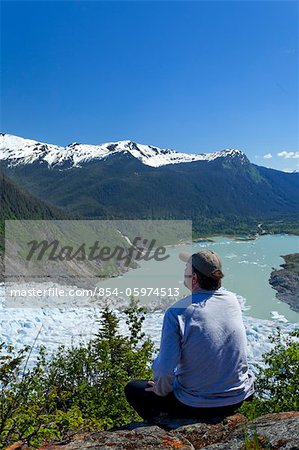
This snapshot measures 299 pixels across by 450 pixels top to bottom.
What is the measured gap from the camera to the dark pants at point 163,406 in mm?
3575

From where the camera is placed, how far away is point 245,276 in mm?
69438

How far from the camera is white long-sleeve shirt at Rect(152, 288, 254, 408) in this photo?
11.0ft

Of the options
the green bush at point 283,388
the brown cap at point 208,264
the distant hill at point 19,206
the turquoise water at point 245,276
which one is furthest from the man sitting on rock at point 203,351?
the distant hill at point 19,206

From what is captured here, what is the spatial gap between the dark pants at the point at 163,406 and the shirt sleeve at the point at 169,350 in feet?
1.20

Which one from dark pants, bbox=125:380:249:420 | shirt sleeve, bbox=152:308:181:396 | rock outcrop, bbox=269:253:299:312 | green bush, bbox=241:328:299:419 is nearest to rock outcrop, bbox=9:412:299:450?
dark pants, bbox=125:380:249:420

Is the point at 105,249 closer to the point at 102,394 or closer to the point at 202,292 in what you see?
the point at 102,394

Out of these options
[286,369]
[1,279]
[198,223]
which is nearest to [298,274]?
[1,279]

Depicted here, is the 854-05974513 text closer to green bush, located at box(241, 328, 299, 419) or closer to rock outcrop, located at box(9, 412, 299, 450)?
green bush, located at box(241, 328, 299, 419)

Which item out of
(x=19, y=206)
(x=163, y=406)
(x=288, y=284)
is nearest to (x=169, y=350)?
(x=163, y=406)

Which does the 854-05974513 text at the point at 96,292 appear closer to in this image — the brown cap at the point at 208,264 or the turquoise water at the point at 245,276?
the turquoise water at the point at 245,276

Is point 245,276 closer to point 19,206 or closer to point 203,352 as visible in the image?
point 19,206

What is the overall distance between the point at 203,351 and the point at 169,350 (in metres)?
0.32

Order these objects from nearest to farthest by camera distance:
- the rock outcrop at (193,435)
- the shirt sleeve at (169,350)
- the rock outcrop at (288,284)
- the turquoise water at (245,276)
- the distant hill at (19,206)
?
the rock outcrop at (193,435)
the shirt sleeve at (169,350)
the turquoise water at (245,276)
the rock outcrop at (288,284)
the distant hill at (19,206)

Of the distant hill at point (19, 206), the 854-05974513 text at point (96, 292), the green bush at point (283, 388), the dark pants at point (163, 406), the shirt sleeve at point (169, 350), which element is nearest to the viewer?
the shirt sleeve at point (169, 350)
